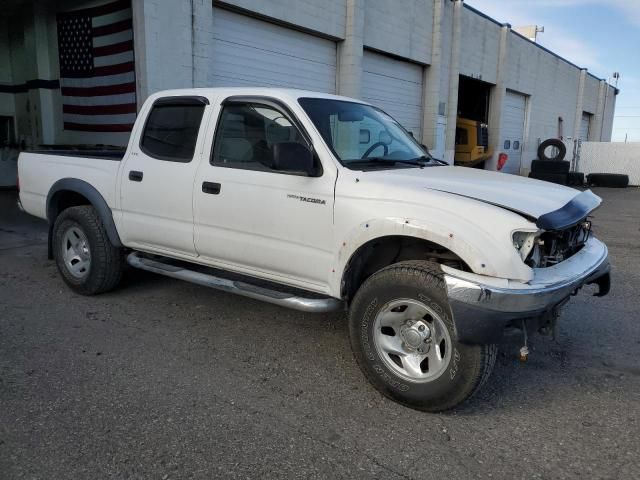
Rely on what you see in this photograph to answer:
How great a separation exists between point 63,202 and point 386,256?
3837mm

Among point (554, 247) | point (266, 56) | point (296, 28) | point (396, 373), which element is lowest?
point (396, 373)

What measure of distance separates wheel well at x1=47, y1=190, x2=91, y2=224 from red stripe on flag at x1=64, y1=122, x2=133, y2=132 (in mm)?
5657

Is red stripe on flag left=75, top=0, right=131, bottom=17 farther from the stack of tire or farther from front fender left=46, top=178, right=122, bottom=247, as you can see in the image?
the stack of tire

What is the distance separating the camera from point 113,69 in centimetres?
1113

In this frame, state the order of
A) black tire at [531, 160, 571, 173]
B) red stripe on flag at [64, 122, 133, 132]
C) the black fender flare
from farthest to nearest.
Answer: black tire at [531, 160, 571, 173]
red stripe on flag at [64, 122, 133, 132]
the black fender flare

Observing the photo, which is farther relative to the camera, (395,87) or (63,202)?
(395,87)

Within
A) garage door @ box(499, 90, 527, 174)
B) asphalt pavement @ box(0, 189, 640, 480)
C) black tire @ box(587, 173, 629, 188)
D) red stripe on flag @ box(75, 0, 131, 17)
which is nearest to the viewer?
asphalt pavement @ box(0, 189, 640, 480)

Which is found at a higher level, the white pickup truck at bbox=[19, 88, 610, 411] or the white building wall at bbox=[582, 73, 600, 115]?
the white building wall at bbox=[582, 73, 600, 115]

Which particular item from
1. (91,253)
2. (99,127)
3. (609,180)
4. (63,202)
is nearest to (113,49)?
(99,127)

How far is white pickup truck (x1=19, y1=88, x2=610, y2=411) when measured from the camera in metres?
3.06

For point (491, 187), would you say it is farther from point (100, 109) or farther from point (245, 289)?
point (100, 109)

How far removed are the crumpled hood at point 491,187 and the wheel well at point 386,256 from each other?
38 cm

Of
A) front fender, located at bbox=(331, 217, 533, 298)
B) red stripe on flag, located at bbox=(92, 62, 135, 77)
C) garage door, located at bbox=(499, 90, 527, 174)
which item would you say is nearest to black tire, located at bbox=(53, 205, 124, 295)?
front fender, located at bbox=(331, 217, 533, 298)

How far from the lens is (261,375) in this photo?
374 cm
